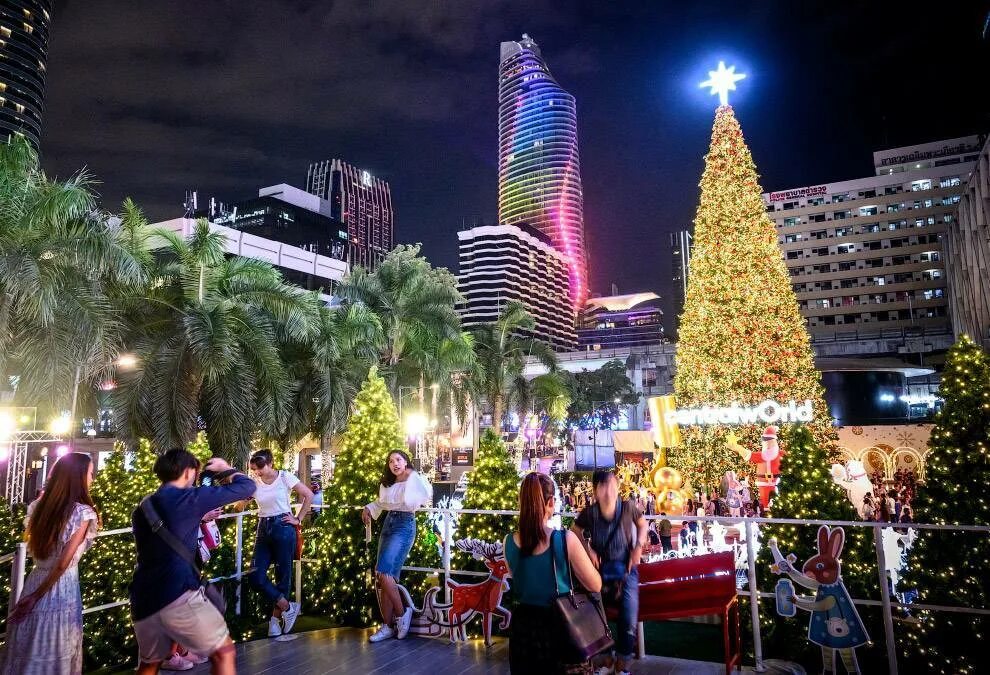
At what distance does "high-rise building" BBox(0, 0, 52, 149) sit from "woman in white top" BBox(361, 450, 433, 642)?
344 ft

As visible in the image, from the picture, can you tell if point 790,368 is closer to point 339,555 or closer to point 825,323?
point 339,555

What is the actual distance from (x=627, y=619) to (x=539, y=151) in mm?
195609

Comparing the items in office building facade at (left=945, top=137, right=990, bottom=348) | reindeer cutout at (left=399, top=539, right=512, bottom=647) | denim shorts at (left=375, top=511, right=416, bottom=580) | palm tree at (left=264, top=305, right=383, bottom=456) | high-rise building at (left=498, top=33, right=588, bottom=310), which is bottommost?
reindeer cutout at (left=399, top=539, right=512, bottom=647)

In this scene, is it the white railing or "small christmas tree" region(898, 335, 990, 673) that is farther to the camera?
"small christmas tree" region(898, 335, 990, 673)

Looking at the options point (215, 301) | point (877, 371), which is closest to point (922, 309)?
point (877, 371)

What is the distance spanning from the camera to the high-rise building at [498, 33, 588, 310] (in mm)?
Answer: 187625

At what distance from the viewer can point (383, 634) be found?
5645 millimetres

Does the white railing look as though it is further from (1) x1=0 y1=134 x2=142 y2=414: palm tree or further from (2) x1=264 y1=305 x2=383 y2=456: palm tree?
(2) x1=264 y1=305 x2=383 y2=456: palm tree

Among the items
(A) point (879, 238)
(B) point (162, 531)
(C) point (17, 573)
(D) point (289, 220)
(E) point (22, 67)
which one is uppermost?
(E) point (22, 67)

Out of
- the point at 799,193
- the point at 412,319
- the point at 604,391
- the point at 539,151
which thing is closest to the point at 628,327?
the point at 539,151

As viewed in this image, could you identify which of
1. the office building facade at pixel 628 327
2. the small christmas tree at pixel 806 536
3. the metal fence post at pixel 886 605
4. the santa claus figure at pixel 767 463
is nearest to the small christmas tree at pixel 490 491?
the small christmas tree at pixel 806 536

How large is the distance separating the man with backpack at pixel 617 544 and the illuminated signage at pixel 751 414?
42.0 ft

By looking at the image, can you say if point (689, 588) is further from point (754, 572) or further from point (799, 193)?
point (799, 193)

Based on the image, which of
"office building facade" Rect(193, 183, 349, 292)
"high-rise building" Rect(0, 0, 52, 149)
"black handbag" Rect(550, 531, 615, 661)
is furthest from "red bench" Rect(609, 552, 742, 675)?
"high-rise building" Rect(0, 0, 52, 149)
